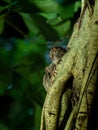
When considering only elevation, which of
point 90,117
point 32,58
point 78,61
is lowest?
point 90,117

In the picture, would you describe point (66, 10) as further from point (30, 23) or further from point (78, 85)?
point (78, 85)

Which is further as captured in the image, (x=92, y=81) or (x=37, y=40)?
(x=37, y=40)

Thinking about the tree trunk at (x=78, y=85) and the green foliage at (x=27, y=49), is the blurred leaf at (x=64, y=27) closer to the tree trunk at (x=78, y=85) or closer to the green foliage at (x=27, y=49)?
the green foliage at (x=27, y=49)

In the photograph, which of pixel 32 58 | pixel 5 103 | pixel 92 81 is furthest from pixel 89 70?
pixel 5 103

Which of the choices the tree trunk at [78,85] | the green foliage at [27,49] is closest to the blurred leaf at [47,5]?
the green foliage at [27,49]

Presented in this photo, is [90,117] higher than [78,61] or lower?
lower

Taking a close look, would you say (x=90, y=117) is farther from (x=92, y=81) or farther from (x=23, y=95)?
(x=23, y=95)

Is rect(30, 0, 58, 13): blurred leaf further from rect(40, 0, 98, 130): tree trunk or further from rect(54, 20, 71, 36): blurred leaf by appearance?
rect(40, 0, 98, 130): tree trunk
